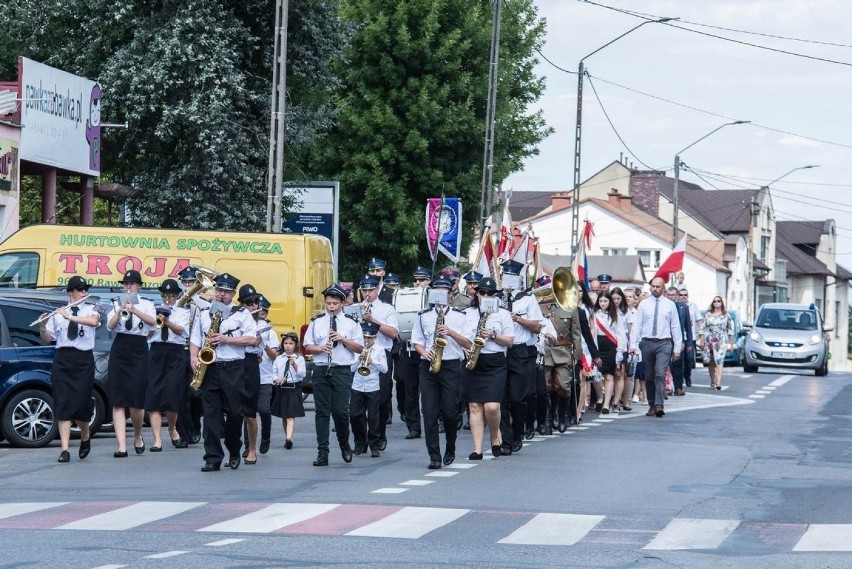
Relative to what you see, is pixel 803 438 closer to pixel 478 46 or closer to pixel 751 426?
pixel 751 426

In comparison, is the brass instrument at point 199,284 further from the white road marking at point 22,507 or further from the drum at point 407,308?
the drum at point 407,308

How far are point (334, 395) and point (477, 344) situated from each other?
146 cm

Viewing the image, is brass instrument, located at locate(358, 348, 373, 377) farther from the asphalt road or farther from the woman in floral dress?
the woman in floral dress

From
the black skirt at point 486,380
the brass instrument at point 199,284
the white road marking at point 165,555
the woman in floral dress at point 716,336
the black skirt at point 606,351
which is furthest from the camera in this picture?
the woman in floral dress at point 716,336

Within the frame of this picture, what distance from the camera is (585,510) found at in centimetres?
1206

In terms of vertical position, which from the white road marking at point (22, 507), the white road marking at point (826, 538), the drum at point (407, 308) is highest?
the drum at point (407, 308)

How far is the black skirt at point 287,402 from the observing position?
17.5 meters

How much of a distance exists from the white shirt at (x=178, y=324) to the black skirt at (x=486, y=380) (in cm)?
301

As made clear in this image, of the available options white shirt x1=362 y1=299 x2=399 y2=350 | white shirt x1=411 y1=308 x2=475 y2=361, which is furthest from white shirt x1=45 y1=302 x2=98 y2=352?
white shirt x1=411 y1=308 x2=475 y2=361

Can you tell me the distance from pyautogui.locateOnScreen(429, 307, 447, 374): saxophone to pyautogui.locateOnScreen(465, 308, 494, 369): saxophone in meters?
0.35

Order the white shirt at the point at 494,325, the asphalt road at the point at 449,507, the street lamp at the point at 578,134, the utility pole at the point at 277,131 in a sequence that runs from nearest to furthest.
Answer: the asphalt road at the point at 449,507
the white shirt at the point at 494,325
the utility pole at the point at 277,131
the street lamp at the point at 578,134

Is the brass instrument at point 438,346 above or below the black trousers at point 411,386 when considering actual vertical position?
above

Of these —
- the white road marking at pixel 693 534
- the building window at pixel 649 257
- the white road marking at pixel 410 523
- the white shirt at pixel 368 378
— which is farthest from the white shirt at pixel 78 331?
the building window at pixel 649 257

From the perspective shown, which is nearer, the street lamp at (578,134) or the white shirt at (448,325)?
the white shirt at (448,325)
